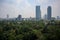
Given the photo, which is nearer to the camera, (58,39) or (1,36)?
(58,39)

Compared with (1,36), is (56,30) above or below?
above

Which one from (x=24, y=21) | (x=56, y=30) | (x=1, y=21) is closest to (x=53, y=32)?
(x=56, y=30)

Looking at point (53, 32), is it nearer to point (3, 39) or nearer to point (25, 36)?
point (25, 36)

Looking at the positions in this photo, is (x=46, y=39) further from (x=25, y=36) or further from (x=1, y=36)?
(x=1, y=36)

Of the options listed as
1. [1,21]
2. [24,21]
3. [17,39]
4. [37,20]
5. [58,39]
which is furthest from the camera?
[24,21]

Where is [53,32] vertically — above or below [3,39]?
above

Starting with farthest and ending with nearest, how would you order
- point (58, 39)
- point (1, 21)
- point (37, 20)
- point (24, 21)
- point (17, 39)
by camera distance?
point (24, 21) < point (37, 20) < point (1, 21) < point (17, 39) < point (58, 39)

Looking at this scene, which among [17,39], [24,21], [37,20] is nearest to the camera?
[17,39]

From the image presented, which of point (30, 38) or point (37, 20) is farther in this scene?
point (37, 20)

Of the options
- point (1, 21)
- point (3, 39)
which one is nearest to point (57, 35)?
point (3, 39)
